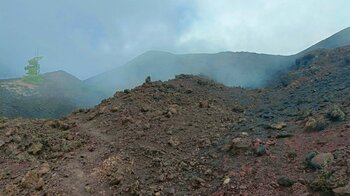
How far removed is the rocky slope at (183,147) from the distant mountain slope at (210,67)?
2110cm

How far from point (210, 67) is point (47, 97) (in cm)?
1885

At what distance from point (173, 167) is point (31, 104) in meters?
30.1

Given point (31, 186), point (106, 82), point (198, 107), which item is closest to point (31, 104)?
point (106, 82)

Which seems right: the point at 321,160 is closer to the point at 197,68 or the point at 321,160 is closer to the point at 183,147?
the point at 183,147

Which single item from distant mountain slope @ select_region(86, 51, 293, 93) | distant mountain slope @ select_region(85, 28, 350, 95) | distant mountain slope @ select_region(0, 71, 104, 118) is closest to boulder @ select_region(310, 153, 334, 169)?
distant mountain slope @ select_region(85, 28, 350, 95)

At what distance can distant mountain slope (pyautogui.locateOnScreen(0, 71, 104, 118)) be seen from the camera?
3450 cm

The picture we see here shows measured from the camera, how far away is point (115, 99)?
16344mm

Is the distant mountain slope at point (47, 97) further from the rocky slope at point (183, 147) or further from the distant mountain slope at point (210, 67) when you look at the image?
the rocky slope at point (183, 147)

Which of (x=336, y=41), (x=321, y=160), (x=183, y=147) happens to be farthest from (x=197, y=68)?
(x=321, y=160)

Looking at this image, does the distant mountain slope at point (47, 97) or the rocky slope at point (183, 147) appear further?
the distant mountain slope at point (47, 97)

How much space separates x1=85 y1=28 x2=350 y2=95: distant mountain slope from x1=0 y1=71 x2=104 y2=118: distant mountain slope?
2.53 m

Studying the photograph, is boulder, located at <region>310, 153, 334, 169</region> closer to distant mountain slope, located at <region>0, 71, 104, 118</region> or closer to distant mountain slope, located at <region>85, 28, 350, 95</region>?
distant mountain slope, located at <region>85, 28, 350, 95</region>

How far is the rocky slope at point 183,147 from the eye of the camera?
27.8ft

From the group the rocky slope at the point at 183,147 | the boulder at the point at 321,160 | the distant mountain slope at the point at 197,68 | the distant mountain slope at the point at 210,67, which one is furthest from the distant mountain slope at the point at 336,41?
the boulder at the point at 321,160
